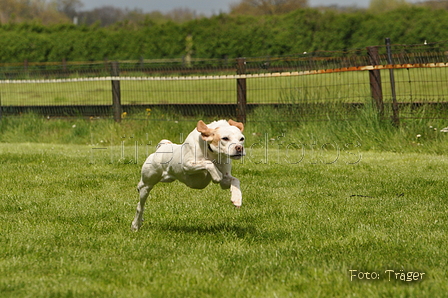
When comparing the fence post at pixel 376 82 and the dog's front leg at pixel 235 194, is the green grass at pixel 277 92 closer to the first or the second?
the fence post at pixel 376 82

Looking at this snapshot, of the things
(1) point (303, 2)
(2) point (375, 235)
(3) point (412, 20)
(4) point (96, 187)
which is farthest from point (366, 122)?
(1) point (303, 2)

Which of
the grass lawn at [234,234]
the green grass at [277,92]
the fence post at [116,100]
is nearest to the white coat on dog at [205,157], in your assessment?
the grass lawn at [234,234]

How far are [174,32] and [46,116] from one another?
20.2 meters

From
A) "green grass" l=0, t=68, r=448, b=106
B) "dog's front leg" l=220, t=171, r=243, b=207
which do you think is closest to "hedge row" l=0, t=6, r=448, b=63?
"green grass" l=0, t=68, r=448, b=106

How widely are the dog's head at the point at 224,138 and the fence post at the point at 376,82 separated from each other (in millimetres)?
7855

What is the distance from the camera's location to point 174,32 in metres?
36.2

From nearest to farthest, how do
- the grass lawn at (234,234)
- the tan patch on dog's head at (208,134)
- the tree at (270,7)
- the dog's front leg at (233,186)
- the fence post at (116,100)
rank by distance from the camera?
the grass lawn at (234,234)
the dog's front leg at (233,186)
the tan patch on dog's head at (208,134)
the fence post at (116,100)
the tree at (270,7)

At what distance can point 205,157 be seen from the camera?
5195 millimetres

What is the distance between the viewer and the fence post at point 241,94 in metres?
13.8

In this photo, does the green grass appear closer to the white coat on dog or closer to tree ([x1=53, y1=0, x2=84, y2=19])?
the white coat on dog

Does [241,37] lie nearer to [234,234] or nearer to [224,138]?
[234,234]

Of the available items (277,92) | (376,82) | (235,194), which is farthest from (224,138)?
(277,92)

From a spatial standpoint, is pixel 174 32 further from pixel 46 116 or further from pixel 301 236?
pixel 301 236

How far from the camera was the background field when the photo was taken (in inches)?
171
